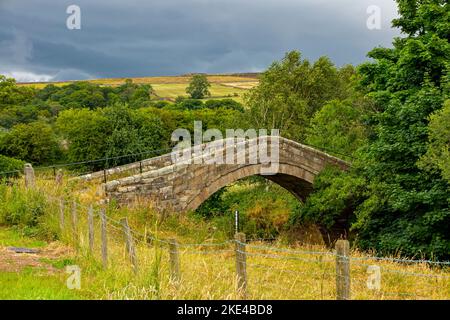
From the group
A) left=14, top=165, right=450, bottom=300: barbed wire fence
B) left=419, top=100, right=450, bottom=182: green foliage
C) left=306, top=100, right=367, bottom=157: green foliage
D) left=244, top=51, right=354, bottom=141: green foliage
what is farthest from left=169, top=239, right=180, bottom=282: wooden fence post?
left=244, top=51, right=354, bottom=141: green foliage

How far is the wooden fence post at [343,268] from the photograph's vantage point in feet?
20.2

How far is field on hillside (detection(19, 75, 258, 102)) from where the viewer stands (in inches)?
3209

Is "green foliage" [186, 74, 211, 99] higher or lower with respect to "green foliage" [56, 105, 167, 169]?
higher

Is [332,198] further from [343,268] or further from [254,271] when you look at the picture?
[343,268]

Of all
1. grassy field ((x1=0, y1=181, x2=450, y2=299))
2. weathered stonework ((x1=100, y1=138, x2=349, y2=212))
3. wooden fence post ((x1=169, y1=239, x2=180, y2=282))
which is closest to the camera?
grassy field ((x1=0, y1=181, x2=450, y2=299))

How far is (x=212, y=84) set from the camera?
302ft

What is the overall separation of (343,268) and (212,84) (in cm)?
8736

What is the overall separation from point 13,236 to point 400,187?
426 inches

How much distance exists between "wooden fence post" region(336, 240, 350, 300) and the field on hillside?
66900 mm

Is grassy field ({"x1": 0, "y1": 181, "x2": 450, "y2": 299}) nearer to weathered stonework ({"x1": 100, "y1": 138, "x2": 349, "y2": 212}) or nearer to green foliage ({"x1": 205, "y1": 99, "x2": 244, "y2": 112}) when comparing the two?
weathered stonework ({"x1": 100, "y1": 138, "x2": 349, "y2": 212})

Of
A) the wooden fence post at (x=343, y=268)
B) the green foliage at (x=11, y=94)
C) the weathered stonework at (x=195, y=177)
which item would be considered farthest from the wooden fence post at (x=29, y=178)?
the green foliage at (x=11, y=94)

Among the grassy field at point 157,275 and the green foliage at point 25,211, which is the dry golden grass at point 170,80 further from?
the grassy field at point 157,275
